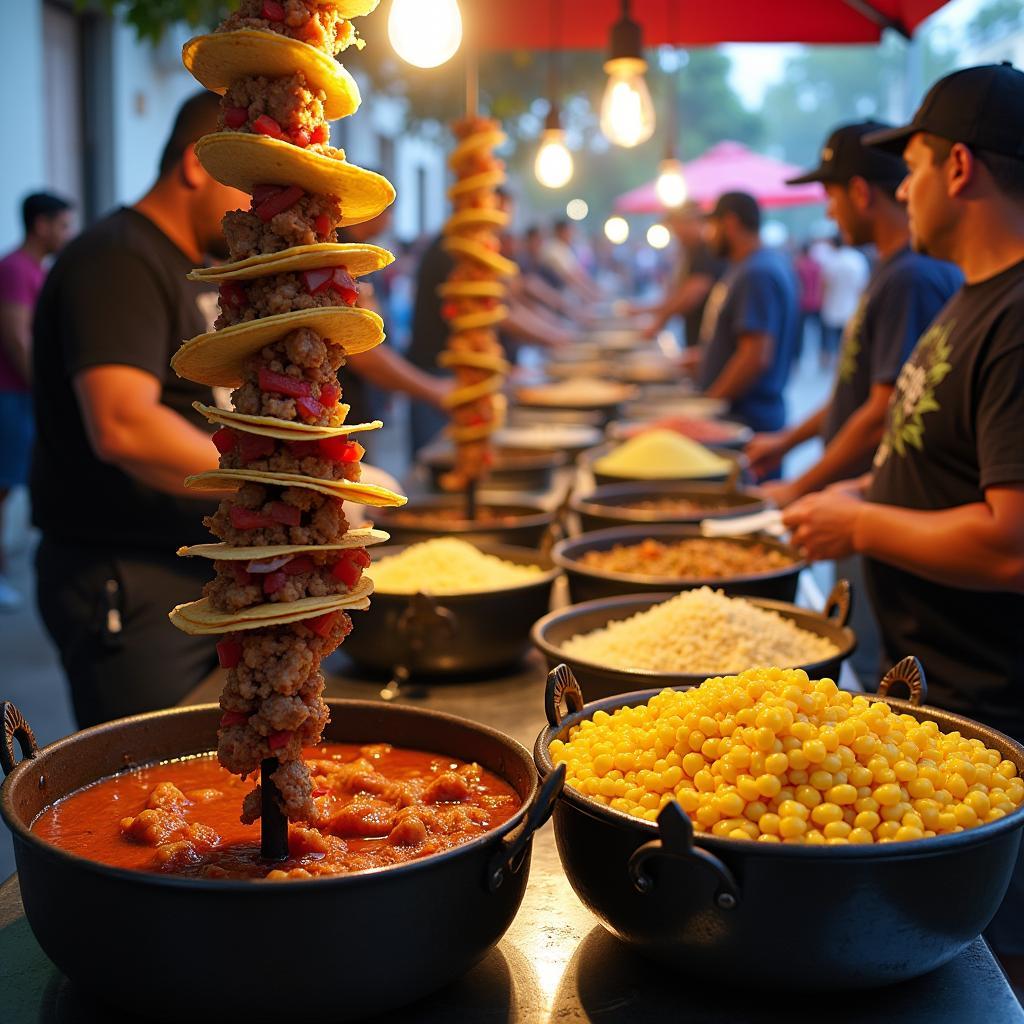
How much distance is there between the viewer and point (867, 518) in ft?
8.98

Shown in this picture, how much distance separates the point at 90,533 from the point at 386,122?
792 inches

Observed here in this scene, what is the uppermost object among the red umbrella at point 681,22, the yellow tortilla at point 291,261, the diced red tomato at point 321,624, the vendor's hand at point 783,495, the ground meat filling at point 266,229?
the red umbrella at point 681,22

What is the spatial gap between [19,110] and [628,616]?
736cm

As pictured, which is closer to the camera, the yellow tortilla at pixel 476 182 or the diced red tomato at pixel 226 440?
the diced red tomato at pixel 226 440

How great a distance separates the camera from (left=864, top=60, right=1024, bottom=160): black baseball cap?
267cm

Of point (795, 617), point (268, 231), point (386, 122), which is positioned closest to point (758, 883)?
point (268, 231)

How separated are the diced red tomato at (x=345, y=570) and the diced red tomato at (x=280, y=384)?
0.20 metres

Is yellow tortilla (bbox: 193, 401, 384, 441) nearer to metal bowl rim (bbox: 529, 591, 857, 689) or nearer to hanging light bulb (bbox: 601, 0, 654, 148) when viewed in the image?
metal bowl rim (bbox: 529, 591, 857, 689)

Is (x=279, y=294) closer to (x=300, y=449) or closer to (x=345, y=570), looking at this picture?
(x=300, y=449)

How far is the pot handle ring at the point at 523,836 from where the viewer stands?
139 cm

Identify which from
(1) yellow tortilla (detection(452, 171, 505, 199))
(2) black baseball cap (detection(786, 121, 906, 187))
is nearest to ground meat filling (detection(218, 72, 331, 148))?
(1) yellow tortilla (detection(452, 171, 505, 199))

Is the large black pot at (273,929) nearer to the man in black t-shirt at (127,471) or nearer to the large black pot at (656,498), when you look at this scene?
the man in black t-shirt at (127,471)

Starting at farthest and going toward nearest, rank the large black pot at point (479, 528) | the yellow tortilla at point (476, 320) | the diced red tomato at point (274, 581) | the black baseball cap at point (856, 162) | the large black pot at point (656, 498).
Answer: the black baseball cap at point (856, 162) → the yellow tortilla at point (476, 320) → the large black pot at point (656, 498) → the large black pot at point (479, 528) → the diced red tomato at point (274, 581)

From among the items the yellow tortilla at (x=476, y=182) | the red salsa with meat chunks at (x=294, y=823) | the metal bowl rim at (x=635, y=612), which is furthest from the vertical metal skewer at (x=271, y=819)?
the yellow tortilla at (x=476, y=182)
